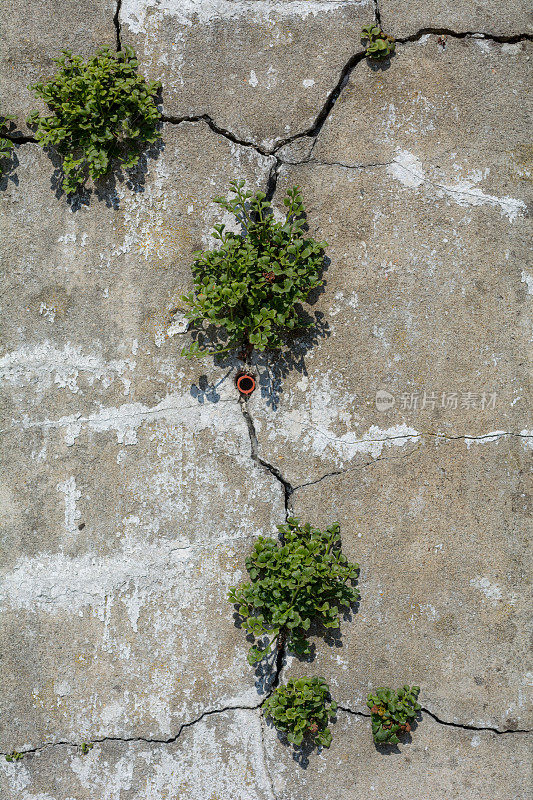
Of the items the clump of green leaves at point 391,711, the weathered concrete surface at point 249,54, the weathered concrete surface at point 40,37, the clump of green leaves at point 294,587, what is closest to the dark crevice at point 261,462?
the clump of green leaves at point 294,587

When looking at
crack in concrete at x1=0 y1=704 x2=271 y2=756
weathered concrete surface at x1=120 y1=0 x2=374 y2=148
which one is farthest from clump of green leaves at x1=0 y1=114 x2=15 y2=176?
crack in concrete at x1=0 y1=704 x2=271 y2=756

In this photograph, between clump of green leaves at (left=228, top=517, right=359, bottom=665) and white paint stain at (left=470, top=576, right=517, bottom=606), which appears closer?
clump of green leaves at (left=228, top=517, right=359, bottom=665)

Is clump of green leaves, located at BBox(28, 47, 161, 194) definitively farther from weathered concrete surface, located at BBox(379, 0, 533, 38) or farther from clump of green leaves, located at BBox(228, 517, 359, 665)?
clump of green leaves, located at BBox(228, 517, 359, 665)

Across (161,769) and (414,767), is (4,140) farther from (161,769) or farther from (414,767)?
(414,767)

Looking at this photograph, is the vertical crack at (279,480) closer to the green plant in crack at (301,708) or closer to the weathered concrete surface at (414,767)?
the green plant in crack at (301,708)

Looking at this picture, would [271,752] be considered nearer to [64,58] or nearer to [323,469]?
[323,469]

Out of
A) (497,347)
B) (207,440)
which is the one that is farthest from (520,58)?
(207,440)

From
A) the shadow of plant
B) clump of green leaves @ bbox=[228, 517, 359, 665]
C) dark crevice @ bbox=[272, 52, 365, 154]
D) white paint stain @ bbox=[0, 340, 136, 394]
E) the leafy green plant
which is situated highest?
dark crevice @ bbox=[272, 52, 365, 154]
